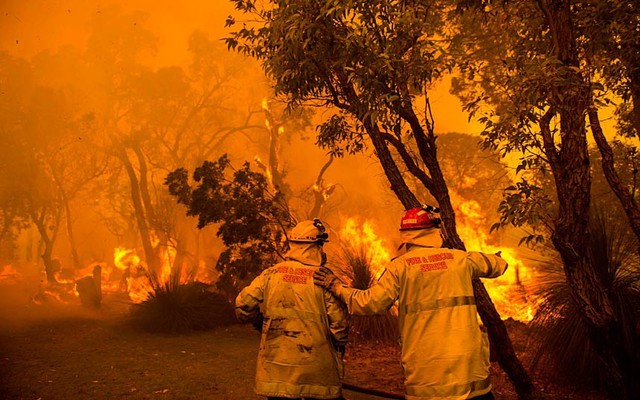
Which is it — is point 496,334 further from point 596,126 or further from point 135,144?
point 135,144

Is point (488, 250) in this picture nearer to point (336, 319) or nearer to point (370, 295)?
point (336, 319)

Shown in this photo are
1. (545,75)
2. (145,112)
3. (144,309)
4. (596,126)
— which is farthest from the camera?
(145,112)

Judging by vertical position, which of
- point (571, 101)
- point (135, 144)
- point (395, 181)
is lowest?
point (395, 181)

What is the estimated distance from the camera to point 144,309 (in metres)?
12.5

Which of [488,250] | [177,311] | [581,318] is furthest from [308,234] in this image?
[488,250]

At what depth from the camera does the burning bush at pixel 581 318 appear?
6.11 meters

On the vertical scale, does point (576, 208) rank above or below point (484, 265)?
above

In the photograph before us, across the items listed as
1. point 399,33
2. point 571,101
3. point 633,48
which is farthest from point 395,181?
point 633,48

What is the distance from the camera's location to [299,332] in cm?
363

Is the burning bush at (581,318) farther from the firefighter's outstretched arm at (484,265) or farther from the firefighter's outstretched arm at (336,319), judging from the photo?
the firefighter's outstretched arm at (336,319)

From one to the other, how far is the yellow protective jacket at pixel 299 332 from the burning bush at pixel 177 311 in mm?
8975

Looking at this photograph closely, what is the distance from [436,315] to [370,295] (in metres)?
0.47

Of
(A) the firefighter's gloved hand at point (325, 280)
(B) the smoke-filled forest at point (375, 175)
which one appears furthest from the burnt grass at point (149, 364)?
(A) the firefighter's gloved hand at point (325, 280)

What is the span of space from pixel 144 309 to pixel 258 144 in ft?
71.9
